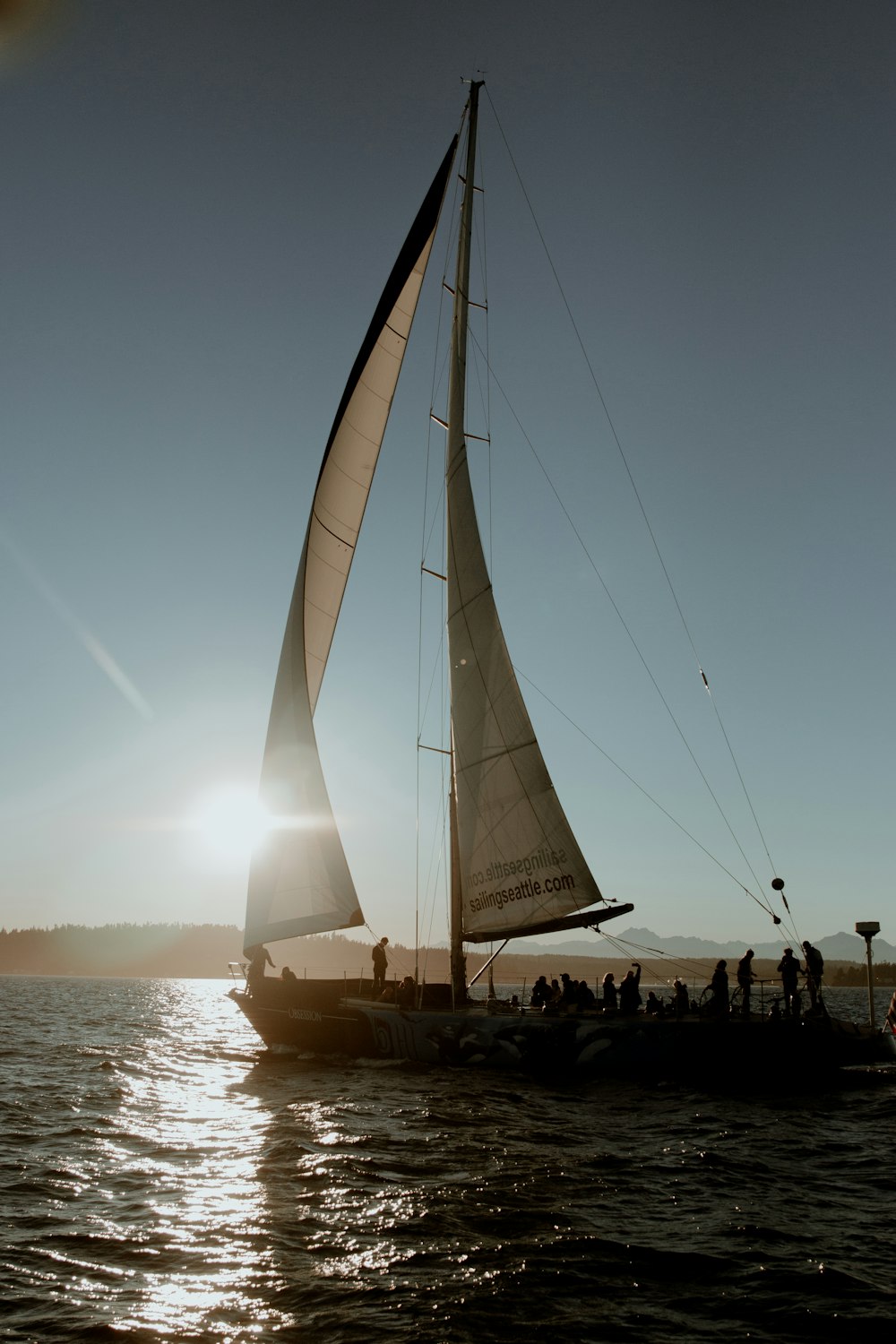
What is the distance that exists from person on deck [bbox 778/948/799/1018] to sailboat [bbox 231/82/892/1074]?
28.8 inches

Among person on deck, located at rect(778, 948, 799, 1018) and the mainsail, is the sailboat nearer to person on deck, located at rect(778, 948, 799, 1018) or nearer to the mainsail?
the mainsail

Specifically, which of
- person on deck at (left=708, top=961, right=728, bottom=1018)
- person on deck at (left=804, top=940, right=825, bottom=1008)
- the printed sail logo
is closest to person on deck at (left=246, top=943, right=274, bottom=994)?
the printed sail logo

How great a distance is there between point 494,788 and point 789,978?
23.6 feet

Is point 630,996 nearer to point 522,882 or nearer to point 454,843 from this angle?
point 522,882

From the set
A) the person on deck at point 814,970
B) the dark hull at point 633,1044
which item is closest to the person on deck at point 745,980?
the dark hull at point 633,1044

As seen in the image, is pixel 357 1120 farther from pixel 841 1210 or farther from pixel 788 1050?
pixel 788 1050

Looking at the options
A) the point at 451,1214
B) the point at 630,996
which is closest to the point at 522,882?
the point at 630,996

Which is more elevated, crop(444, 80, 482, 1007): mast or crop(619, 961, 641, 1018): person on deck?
crop(444, 80, 482, 1007): mast

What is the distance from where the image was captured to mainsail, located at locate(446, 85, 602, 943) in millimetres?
19297

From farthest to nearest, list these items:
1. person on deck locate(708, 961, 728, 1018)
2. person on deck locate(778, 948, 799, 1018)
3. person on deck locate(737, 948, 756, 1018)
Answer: person on deck locate(737, 948, 756, 1018), person on deck locate(708, 961, 728, 1018), person on deck locate(778, 948, 799, 1018)

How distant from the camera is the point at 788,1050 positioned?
17.3 meters

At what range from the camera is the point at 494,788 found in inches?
798

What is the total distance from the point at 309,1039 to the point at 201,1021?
27.0 meters

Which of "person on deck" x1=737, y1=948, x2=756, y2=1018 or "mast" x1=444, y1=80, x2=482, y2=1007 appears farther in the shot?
"mast" x1=444, y1=80, x2=482, y2=1007
